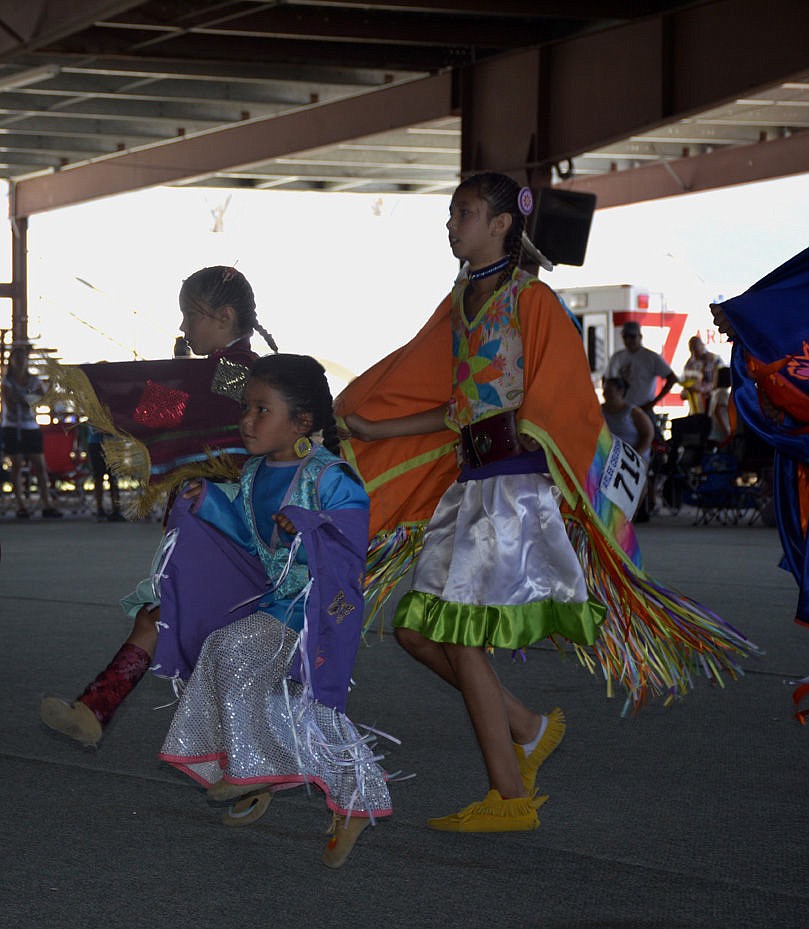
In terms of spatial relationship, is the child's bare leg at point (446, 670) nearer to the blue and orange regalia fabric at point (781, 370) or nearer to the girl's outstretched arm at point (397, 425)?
the girl's outstretched arm at point (397, 425)

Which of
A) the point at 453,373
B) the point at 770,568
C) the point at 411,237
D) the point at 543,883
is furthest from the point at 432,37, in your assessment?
the point at 411,237

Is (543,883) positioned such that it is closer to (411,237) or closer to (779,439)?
(779,439)

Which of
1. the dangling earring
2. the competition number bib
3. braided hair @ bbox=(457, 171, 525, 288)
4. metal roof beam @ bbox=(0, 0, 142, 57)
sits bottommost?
the competition number bib

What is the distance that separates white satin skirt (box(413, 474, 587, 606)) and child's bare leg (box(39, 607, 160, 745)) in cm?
68

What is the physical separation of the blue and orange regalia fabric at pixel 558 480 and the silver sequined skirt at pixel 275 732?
0.62 metres

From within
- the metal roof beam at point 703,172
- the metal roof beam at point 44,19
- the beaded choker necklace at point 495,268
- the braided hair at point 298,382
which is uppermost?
the metal roof beam at point 44,19

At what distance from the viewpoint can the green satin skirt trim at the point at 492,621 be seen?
2.88m

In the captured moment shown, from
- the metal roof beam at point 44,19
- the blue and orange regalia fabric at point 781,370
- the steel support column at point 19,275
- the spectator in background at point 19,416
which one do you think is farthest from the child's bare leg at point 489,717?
the steel support column at point 19,275

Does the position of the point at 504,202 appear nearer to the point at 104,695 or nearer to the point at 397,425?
the point at 397,425

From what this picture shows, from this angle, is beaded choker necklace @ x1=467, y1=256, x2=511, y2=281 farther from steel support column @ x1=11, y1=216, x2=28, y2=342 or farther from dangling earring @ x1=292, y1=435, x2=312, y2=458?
steel support column @ x1=11, y1=216, x2=28, y2=342

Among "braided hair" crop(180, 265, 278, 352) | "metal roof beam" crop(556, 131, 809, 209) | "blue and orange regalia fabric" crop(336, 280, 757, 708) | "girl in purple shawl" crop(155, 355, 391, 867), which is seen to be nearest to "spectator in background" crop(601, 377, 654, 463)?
"metal roof beam" crop(556, 131, 809, 209)

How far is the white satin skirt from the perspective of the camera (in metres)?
2.90

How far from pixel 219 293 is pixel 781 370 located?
4.20ft

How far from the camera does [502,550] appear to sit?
2900 millimetres
